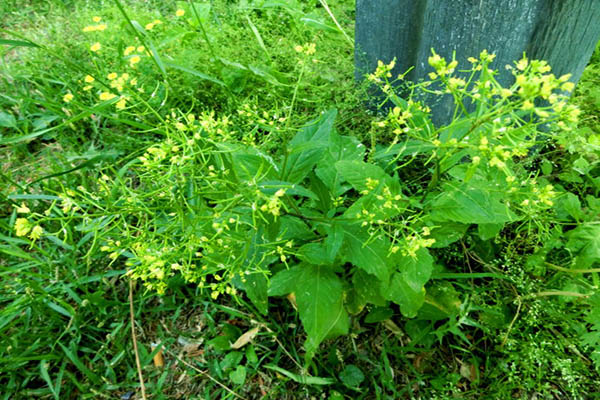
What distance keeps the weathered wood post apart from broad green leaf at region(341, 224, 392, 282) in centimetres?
99

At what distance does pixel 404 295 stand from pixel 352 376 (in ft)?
1.49

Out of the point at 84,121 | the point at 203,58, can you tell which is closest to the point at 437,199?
the point at 203,58

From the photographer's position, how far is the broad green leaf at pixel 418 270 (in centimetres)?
136

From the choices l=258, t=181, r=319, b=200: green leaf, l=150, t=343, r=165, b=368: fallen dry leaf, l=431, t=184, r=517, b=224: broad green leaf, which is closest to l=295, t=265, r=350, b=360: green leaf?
l=258, t=181, r=319, b=200: green leaf

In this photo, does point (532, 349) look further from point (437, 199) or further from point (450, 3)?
point (450, 3)

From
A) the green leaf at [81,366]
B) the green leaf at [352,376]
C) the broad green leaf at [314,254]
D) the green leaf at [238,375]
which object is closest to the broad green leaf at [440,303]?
the green leaf at [352,376]

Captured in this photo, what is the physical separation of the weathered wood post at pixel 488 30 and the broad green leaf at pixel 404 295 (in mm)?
998

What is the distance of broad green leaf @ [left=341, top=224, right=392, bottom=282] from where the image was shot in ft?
4.42

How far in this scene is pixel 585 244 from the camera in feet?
5.18

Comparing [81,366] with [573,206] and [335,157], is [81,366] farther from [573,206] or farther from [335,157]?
[573,206]

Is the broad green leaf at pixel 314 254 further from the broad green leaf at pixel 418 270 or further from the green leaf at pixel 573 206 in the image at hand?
the green leaf at pixel 573 206

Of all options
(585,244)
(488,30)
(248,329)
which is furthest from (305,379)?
(488,30)

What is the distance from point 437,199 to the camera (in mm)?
1390

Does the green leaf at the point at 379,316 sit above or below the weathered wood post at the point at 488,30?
below
